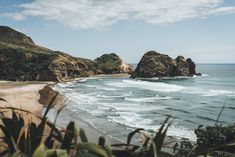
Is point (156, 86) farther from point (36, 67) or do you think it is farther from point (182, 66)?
point (182, 66)

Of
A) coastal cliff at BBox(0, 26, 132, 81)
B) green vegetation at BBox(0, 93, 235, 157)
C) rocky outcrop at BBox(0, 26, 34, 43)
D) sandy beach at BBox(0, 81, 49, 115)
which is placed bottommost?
sandy beach at BBox(0, 81, 49, 115)

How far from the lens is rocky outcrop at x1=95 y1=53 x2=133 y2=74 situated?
157125 millimetres

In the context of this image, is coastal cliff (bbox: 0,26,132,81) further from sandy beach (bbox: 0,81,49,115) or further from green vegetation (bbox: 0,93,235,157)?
green vegetation (bbox: 0,93,235,157)

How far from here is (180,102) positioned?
57.8 m

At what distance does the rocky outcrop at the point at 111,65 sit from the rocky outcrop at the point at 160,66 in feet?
55.2

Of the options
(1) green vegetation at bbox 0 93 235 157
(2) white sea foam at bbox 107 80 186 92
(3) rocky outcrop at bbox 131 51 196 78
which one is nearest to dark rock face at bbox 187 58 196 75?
(3) rocky outcrop at bbox 131 51 196 78

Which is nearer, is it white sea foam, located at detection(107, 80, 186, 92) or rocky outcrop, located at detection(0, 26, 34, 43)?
white sea foam, located at detection(107, 80, 186, 92)

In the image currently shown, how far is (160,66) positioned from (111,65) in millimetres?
28151

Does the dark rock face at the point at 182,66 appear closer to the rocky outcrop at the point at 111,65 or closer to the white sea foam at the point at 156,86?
the rocky outcrop at the point at 111,65

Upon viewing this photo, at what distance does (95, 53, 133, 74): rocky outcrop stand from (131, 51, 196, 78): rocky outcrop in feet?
55.2

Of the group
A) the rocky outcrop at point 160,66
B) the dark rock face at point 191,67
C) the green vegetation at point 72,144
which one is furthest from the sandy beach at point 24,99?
the dark rock face at point 191,67

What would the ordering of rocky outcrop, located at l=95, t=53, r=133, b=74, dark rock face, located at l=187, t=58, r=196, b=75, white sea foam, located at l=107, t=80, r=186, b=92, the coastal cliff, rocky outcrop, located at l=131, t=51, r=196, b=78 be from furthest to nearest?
1. rocky outcrop, located at l=95, t=53, r=133, b=74
2. dark rock face, located at l=187, t=58, r=196, b=75
3. rocky outcrop, located at l=131, t=51, r=196, b=78
4. the coastal cliff
5. white sea foam, located at l=107, t=80, r=186, b=92

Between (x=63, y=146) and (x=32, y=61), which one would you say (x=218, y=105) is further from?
(x=32, y=61)

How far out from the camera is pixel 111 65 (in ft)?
537
